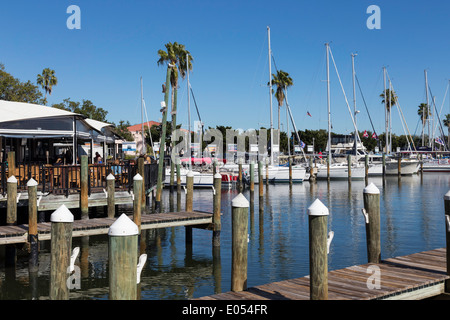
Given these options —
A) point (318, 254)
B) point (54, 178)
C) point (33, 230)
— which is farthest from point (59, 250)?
point (54, 178)

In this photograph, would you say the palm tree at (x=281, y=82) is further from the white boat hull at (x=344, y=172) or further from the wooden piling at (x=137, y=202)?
the wooden piling at (x=137, y=202)

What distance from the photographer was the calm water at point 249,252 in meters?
11.5

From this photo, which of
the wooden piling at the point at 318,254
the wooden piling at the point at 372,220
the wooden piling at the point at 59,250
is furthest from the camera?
the wooden piling at the point at 372,220

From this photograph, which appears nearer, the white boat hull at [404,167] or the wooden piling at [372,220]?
the wooden piling at [372,220]

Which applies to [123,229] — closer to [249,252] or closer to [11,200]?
[11,200]

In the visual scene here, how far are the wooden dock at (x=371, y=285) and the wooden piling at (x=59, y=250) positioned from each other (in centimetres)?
220

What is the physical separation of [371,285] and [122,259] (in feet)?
13.9

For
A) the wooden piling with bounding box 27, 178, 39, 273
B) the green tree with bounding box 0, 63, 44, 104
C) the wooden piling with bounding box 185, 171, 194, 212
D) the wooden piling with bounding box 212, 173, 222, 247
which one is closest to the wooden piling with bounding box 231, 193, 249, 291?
the wooden piling with bounding box 27, 178, 39, 273

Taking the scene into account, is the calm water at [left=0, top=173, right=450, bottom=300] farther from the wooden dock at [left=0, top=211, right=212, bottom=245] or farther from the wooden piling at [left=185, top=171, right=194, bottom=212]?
the wooden piling at [left=185, top=171, right=194, bottom=212]

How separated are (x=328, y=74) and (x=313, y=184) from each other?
14.3 meters

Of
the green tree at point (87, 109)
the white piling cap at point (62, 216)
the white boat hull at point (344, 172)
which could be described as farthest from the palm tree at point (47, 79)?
the white piling cap at point (62, 216)
